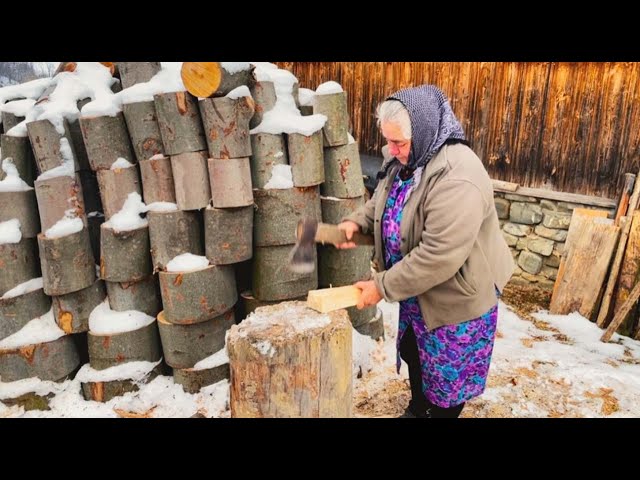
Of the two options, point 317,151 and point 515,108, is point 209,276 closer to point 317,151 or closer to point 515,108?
point 317,151

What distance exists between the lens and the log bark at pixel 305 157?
11.7ft

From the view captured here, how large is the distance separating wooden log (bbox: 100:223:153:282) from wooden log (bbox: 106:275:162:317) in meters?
0.10

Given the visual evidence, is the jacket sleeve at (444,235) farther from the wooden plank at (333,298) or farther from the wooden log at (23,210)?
the wooden log at (23,210)

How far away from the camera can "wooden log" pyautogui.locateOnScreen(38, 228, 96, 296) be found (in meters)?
3.45

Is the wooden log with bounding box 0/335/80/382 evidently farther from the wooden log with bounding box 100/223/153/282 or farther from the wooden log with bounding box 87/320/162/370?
the wooden log with bounding box 100/223/153/282

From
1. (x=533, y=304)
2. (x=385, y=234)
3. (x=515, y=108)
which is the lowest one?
(x=533, y=304)

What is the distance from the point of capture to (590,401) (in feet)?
11.2

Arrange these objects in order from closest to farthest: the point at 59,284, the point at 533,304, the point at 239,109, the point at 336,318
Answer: the point at 336,318 < the point at 239,109 < the point at 59,284 < the point at 533,304

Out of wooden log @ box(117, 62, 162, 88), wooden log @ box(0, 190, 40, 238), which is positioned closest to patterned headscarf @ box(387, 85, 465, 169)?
wooden log @ box(117, 62, 162, 88)

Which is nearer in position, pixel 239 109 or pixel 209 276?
pixel 239 109

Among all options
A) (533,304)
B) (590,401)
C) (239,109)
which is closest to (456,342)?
(590,401)

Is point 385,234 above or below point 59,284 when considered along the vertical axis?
above

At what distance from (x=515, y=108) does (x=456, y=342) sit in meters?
4.06

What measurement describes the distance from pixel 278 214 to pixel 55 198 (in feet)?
5.68
